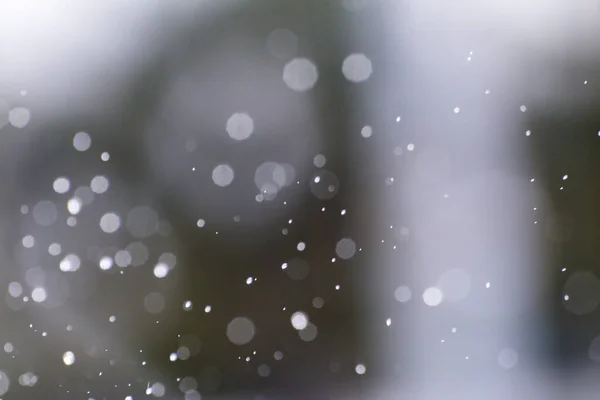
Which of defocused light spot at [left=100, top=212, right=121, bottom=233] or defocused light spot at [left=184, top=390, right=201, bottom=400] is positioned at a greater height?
defocused light spot at [left=100, top=212, right=121, bottom=233]

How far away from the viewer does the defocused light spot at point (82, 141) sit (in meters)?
0.45

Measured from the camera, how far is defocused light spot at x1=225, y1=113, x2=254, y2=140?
0.47 m

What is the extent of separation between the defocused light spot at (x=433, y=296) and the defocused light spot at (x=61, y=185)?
1.08 ft

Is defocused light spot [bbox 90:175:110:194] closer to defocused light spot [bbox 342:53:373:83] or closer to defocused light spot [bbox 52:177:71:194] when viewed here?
defocused light spot [bbox 52:177:71:194]

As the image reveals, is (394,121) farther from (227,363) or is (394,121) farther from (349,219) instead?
(227,363)

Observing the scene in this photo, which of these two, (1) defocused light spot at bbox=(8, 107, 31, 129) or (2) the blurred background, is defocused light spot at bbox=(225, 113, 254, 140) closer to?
(2) the blurred background

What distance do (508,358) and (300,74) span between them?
12.7 inches

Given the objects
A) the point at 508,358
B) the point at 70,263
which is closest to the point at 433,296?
the point at 508,358

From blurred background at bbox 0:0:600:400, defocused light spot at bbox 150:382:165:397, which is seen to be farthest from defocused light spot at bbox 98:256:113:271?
defocused light spot at bbox 150:382:165:397

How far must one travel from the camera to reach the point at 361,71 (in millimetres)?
471

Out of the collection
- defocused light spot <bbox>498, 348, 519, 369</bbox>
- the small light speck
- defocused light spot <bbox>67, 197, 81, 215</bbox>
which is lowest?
defocused light spot <bbox>498, 348, 519, 369</bbox>

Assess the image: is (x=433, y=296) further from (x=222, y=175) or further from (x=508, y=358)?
(x=222, y=175)

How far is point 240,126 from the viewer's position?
476mm

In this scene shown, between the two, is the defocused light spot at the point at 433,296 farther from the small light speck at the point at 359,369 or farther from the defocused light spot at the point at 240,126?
the defocused light spot at the point at 240,126
